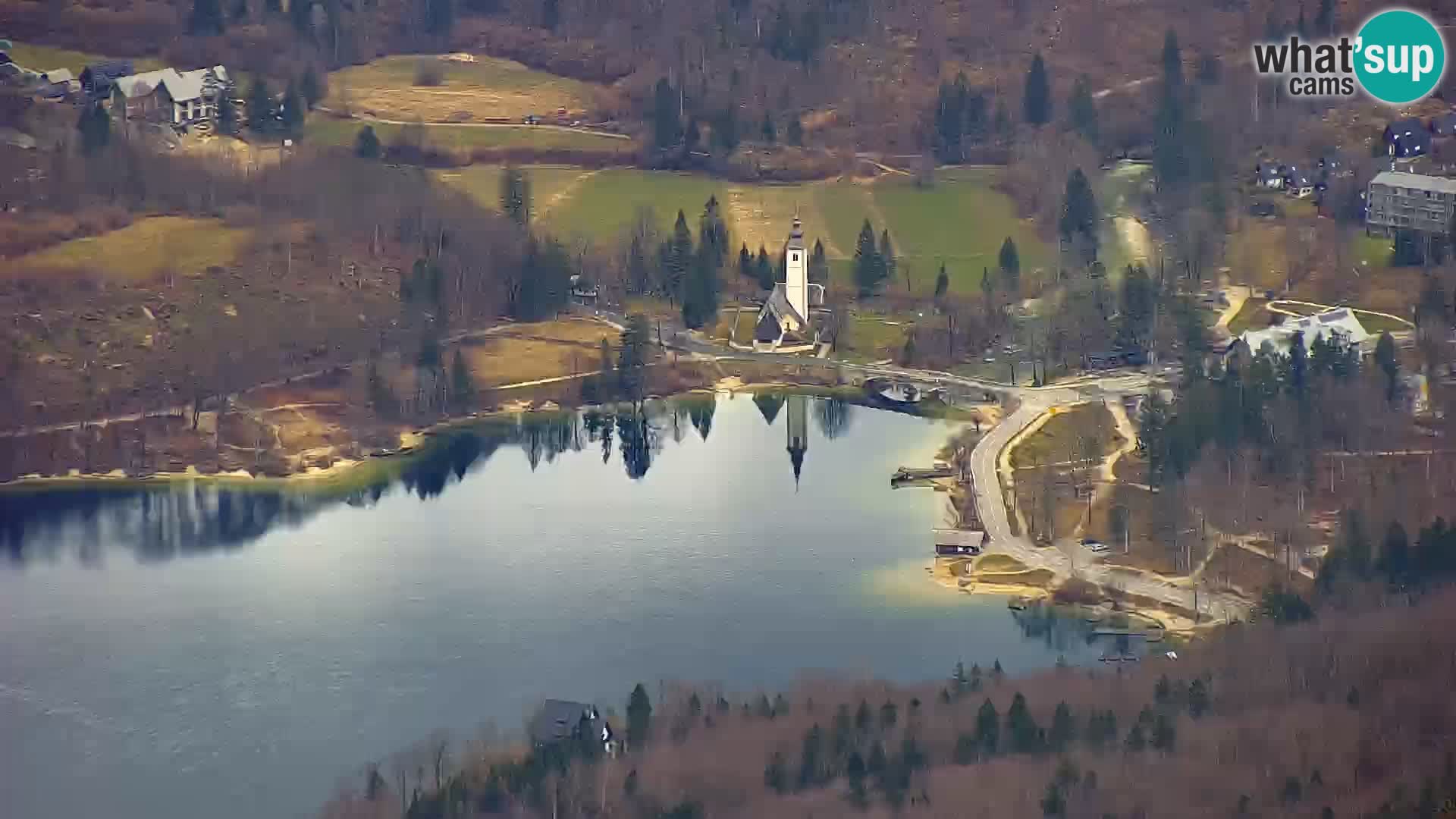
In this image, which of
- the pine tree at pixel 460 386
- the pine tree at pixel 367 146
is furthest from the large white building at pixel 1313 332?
the pine tree at pixel 367 146

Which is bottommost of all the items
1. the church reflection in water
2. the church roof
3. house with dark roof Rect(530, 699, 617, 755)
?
house with dark roof Rect(530, 699, 617, 755)

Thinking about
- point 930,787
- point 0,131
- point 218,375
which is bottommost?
point 930,787

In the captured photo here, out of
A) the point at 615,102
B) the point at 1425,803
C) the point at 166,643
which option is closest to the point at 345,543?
the point at 166,643

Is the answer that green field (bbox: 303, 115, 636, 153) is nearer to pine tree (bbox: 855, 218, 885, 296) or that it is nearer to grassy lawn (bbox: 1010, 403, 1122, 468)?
pine tree (bbox: 855, 218, 885, 296)

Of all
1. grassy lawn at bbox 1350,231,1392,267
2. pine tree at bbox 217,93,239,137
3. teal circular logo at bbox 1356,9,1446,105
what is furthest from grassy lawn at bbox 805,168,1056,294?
pine tree at bbox 217,93,239,137

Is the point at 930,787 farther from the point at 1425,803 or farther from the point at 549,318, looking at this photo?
the point at 549,318

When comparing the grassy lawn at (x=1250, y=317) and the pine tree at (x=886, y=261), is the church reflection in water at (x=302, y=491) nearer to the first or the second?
the pine tree at (x=886, y=261)
